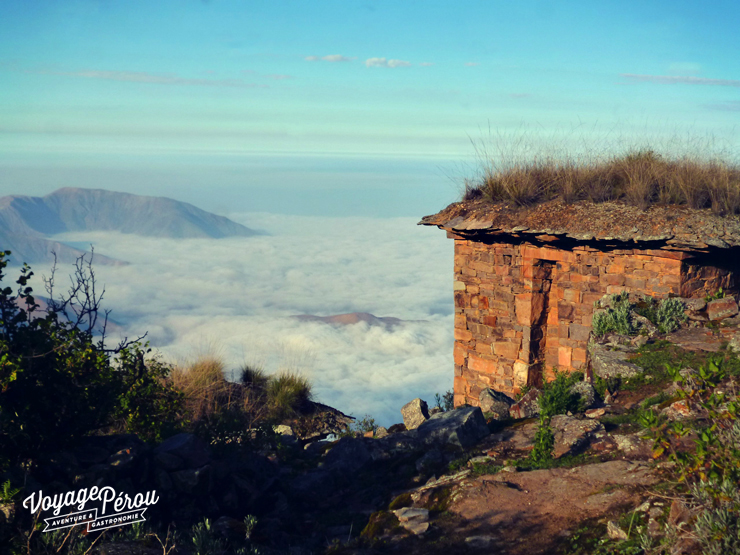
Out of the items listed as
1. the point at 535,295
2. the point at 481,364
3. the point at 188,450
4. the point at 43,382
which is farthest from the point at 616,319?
the point at 43,382

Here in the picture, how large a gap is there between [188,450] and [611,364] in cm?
526

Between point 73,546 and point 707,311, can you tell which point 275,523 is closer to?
point 73,546

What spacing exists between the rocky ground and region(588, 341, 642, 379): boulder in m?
0.01

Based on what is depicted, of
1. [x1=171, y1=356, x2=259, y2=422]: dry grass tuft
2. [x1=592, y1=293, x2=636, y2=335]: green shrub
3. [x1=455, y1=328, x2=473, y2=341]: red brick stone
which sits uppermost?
[x1=592, y1=293, x2=636, y2=335]: green shrub

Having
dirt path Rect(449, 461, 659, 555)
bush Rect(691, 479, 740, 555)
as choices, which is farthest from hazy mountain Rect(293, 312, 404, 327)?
bush Rect(691, 479, 740, 555)

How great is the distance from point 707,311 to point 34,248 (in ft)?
578

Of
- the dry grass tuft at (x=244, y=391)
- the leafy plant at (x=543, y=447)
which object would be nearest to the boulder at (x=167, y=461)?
the leafy plant at (x=543, y=447)

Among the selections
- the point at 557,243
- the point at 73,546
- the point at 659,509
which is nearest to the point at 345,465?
the point at 73,546

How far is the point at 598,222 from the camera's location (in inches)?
353

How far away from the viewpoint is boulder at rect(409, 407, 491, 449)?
263 inches

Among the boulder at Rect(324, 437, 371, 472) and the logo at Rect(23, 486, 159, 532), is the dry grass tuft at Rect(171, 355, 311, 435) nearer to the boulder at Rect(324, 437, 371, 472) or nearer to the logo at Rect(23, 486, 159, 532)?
the boulder at Rect(324, 437, 371, 472)

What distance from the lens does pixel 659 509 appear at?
13.1ft

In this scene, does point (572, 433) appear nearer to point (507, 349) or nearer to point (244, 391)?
point (507, 349)

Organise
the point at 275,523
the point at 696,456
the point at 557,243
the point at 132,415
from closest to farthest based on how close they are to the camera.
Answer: the point at 696,456 < the point at 275,523 < the point at 132,415 < the point at 557,243
